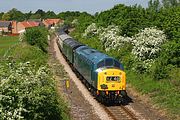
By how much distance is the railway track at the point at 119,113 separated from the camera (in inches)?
933

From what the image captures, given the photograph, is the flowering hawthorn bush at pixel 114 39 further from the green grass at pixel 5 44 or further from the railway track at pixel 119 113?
the railway track at pixel 119 113

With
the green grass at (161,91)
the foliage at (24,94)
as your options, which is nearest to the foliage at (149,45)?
the green grass at (161,91)

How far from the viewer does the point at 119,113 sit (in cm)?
2495

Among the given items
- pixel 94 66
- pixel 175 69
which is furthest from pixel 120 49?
pixel 94 66

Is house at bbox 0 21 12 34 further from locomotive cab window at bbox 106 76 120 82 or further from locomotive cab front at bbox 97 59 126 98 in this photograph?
locomotive cab window at bbox 106 76 120 82

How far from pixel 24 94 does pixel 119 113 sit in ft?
29.9

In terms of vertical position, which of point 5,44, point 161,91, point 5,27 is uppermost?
point 161,91

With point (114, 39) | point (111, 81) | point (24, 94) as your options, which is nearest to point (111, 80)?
point (111, 81)

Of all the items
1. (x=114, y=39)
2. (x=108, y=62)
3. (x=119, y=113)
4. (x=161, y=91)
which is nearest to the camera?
(x=119, y=113)

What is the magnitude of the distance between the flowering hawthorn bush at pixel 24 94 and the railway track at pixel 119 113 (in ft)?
16.2

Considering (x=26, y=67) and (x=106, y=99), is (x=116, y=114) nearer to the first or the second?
(x=106, y=99)

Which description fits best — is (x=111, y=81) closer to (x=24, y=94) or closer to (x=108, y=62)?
(x=108, y=62)

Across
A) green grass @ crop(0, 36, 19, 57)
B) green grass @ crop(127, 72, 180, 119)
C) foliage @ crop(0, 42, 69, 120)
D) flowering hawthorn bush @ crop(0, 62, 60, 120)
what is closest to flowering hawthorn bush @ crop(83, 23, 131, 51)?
green grass @ crop(127, 72, 180, 119)

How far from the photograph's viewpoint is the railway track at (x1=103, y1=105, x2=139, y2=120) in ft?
77.8
